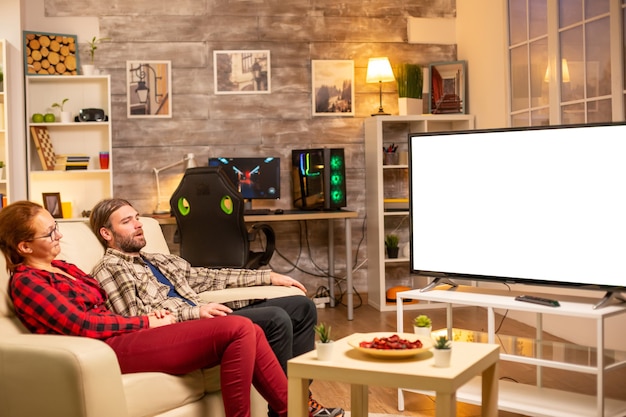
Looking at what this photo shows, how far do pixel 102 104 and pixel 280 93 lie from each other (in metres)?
1.42

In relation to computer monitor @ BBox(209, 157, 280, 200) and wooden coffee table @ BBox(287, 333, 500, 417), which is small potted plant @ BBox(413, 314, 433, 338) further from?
computer monitor @ BBox(209, 157, 280, 200)

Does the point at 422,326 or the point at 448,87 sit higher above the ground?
the point at 448,87

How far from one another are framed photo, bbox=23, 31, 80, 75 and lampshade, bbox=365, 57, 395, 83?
2325mm

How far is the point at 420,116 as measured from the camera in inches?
255

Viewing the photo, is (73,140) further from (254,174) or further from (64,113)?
(254,174)

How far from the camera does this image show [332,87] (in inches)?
266

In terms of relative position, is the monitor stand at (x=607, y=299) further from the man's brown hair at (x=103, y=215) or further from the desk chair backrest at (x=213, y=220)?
the desk chair backrest at (x=213, y=220)

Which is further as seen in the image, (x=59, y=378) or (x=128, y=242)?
(x=128, y=242)

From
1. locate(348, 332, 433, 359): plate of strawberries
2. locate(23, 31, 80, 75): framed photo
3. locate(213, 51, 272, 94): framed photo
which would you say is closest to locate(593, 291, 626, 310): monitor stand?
locate(348, 332, 433, 359): plate of strawberries

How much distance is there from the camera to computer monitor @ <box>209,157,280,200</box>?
6387mm

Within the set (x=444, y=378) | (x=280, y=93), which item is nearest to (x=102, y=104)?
(x=280, y=93)

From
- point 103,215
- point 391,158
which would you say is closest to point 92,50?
point 391,158

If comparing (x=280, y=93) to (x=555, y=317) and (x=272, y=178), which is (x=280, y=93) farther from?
(x=555, y=317)

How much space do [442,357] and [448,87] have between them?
459 centimetres
